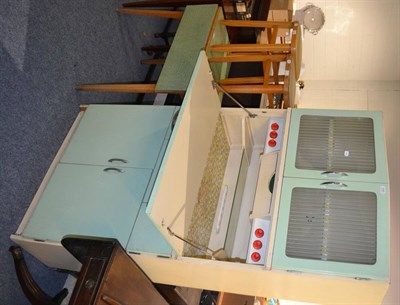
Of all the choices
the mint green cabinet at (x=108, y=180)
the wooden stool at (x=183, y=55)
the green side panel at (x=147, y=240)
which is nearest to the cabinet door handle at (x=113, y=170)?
the mint green cabinet at (x=108, y=180)

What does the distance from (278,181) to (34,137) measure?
1202mm

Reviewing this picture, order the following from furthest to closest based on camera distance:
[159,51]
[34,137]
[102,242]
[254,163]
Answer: [159,51] < [254,163] < [34,137] < [102,242]

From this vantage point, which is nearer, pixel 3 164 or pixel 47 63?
pixel 3 164

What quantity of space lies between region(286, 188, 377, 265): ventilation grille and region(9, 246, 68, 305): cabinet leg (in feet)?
3.47

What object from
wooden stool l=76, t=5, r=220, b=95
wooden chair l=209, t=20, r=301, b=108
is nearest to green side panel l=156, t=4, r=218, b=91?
wooden stool l=76, t=5, r=220, b=95

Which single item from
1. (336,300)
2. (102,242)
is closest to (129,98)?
(102,242)

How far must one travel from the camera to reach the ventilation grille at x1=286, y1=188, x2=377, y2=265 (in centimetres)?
143

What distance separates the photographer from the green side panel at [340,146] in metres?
1.58

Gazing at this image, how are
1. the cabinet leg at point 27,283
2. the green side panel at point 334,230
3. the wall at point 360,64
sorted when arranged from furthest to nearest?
the wall at point 360,64 → the cabinet leg at point 27,283 → the green side panel at point 334,230

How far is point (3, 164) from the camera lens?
5.53ft

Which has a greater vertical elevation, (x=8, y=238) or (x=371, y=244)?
(x=371, y=244)

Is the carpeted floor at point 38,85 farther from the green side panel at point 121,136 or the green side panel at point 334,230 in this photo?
the green side panel at point 334,230

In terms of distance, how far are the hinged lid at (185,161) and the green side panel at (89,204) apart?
22 cm

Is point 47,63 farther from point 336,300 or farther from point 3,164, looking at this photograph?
point 336,300
